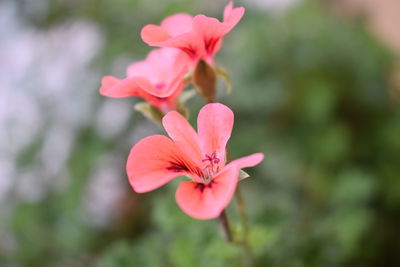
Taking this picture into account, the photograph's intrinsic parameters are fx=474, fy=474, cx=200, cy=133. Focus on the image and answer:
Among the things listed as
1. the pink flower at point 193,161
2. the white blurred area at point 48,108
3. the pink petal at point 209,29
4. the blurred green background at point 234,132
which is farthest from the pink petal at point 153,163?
the white blurred area at point 48,108

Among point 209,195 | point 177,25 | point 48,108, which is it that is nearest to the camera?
point 209,195

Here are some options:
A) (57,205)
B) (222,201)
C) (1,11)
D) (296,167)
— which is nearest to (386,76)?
(296,167)

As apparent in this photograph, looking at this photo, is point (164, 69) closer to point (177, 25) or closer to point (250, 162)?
point (177, 25)

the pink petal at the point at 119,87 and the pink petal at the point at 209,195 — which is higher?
the pink petal at the point at 119,87

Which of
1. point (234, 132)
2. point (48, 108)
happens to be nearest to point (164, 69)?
point (234, 132)

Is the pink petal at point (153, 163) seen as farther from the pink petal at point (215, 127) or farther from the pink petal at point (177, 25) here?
the pink petal at point (177, 25)

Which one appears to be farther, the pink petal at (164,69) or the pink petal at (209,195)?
the pink petal at (164,69)

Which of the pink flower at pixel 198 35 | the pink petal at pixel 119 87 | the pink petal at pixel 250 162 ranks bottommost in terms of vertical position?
the pink petal at pixel 250 162

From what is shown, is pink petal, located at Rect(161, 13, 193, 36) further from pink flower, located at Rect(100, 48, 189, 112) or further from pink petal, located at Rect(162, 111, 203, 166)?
pink petal, located at Rect(162, 111, 203, 166)
